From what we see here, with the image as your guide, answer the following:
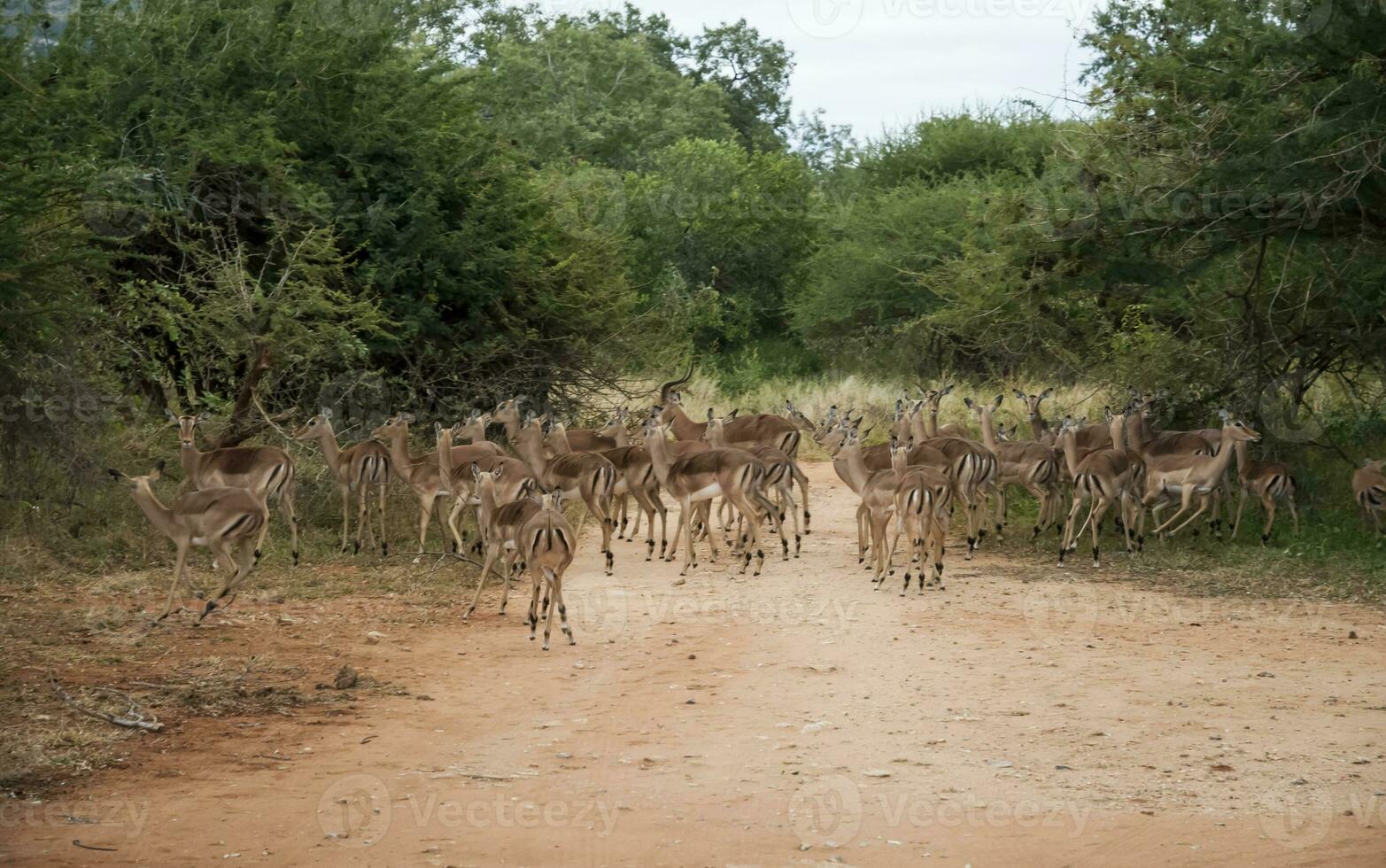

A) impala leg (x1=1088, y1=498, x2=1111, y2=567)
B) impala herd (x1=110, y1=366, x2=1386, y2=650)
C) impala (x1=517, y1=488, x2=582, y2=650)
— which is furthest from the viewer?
impala leg (x1=1088, y1=498, x2=1111, y2=567)

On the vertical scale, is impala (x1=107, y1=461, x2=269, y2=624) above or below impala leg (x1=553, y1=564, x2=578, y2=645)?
above

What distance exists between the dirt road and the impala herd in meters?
1.61

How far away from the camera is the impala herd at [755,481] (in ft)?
37.9

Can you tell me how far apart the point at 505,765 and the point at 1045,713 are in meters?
2.83

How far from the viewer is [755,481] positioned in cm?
1250

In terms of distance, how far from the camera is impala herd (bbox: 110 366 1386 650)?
11547mm

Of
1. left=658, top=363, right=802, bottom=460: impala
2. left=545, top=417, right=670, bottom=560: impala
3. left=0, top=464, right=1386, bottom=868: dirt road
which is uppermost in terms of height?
left=658, top=363, right=802, bottom=460: impala

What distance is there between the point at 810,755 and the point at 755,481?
18.9 ft

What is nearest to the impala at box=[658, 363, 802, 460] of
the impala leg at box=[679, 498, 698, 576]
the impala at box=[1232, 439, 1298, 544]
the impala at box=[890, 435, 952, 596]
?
the impala leg at box=[679, 498, 698, 576]

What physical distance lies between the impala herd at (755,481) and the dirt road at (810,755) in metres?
1.61

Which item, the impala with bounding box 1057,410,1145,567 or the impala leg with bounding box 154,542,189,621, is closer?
the impala leg with bounding box 154,542,189,621

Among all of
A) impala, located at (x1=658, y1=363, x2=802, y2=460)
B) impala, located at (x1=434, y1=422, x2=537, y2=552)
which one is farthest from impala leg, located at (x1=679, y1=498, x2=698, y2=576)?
impala, located at (x1=658, y1=363, x2=802, y2=460)

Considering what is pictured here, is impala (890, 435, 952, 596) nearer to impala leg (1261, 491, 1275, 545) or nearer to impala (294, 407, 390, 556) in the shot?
impala leg (1261, 491, 1275, 545)

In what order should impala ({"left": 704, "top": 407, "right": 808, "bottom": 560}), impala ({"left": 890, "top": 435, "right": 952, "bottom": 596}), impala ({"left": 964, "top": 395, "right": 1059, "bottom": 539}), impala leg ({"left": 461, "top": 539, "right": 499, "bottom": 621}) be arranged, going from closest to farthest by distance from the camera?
impala leg ({"left": 461, "top": 539, "right": 499, "bottom": 621}) < impala ({"left": 890, "top": 435, "right": 952, "bottom": 596}) < impala ({"left": 704, "top": 407, "right": 808, "bottom": 560}) < impala ({"left": 964, "top": 395, "right": 1059, "bottom": 539})
